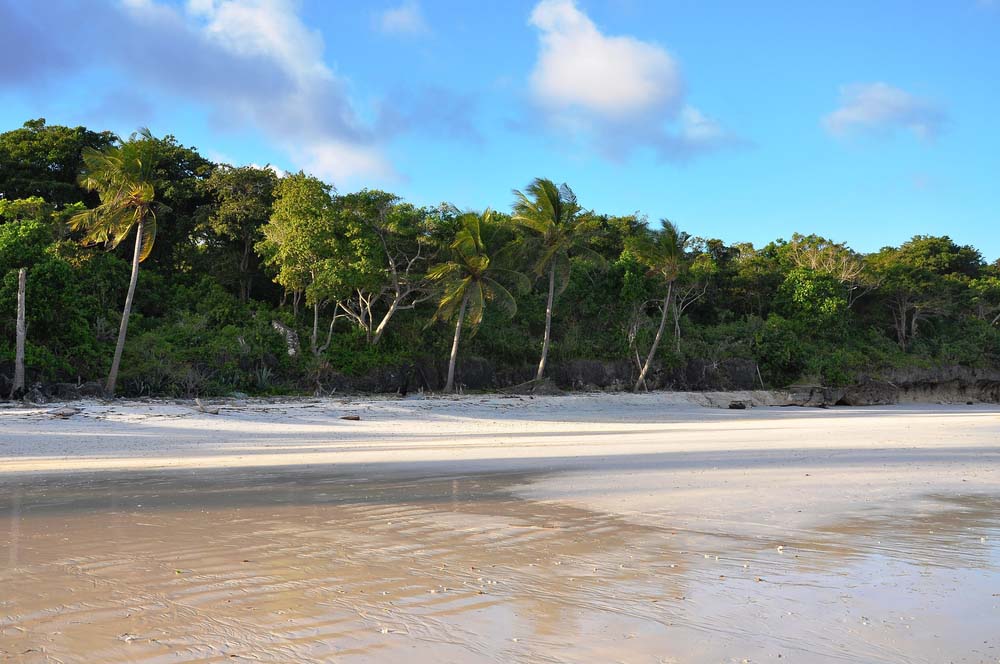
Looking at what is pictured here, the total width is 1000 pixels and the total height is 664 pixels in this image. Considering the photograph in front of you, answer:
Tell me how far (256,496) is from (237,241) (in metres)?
26.3

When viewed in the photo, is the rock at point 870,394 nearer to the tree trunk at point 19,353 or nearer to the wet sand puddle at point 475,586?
the wet sand puddle at point 475,586

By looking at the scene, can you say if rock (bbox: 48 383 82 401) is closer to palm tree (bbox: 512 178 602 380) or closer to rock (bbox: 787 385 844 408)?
palm tree (bbox: 512 178 602 380)

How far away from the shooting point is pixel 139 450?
1327 centimetres

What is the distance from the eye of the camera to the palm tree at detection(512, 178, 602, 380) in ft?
104

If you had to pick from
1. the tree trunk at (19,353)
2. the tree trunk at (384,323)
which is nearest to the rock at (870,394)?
the tree trunk at (384,323)

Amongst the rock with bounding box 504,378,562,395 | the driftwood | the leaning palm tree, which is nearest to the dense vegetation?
the leaning palm tree

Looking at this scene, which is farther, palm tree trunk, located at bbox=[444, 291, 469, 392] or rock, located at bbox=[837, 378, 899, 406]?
rock, located at bbox=[837, 378, 899, 406]

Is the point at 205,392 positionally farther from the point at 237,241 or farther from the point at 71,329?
the point at 237,241

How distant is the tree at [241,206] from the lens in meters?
30.0

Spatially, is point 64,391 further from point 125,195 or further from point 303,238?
point 303,238

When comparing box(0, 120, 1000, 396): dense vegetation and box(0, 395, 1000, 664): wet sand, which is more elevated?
box(0, 120, 1000, 396): dense vegetation

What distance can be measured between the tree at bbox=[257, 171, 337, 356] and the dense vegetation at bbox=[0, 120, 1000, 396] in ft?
0.27

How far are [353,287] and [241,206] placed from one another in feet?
22.0

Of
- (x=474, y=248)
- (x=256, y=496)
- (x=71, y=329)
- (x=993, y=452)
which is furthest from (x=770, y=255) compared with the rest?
(x=256, y=496)
